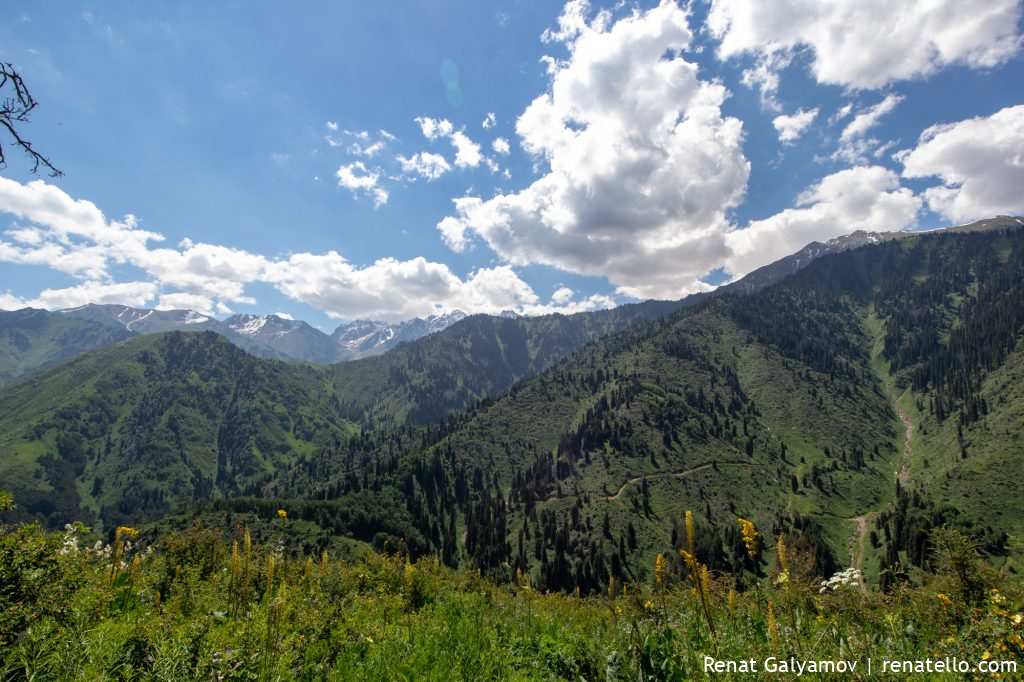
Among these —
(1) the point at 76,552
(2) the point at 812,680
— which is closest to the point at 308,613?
(1) the point at 76,552

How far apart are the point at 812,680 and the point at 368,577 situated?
18657mm

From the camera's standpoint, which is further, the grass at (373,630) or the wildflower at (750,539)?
the wildflower at (750,539)

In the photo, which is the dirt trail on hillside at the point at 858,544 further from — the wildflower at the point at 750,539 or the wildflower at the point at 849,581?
the wildflower at the point at 750,539

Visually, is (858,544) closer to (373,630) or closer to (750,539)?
(750,539)

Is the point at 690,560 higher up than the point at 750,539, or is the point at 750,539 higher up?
the point at 750,539

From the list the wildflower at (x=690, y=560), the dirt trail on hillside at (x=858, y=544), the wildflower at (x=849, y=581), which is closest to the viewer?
the wildflower at (x=690, y=560)

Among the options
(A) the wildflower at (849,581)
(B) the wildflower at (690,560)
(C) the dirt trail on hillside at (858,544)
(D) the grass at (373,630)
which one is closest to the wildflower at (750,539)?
(D) the grass at (373,630)

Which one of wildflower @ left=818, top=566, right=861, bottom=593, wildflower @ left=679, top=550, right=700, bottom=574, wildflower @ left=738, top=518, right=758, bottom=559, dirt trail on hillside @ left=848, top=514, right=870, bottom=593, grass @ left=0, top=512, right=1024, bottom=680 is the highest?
Result: wildflower @ left=738, top=518, right=758, bottom=559

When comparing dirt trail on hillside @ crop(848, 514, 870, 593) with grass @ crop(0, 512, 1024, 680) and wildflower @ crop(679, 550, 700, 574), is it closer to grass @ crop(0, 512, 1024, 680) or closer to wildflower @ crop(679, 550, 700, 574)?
grass @ crop(0, 512, 1024, 680)

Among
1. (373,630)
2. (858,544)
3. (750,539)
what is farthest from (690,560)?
(858,544)

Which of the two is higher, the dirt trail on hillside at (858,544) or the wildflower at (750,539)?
the wildflower at (750,539)

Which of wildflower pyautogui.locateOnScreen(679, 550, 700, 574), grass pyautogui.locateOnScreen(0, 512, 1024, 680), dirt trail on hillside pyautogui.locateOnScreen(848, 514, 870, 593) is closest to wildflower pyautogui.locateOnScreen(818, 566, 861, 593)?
grass pyautogui.locateOnScreen(0, 512, 1024, 680)

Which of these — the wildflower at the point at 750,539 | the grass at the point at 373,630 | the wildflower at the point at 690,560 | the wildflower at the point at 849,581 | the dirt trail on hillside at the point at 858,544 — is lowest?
the dirt trail on hillside at the point at 858,544

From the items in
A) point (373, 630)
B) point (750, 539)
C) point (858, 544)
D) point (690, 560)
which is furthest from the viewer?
point (858, 544)
